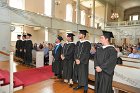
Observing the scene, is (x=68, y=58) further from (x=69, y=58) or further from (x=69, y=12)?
(x=69, y=12)

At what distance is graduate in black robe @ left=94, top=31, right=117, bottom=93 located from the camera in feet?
11.5

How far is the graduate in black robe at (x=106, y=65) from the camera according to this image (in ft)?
11.5

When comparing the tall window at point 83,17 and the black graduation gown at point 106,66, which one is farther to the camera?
the tall window at point 83,17

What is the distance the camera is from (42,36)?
15.7 meters

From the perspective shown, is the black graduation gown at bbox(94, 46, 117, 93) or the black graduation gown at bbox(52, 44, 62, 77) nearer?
the black graduation gown at bbox(94, 46, 117, 93)

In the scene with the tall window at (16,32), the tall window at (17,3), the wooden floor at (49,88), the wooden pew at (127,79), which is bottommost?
the wooden floor at (49,88)

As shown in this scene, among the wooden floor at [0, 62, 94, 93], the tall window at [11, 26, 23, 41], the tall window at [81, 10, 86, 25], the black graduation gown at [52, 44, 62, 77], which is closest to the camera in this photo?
the wooden floor at [0, 62, 94, 93]

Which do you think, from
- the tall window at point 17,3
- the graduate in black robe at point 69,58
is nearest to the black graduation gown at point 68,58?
the graduate in black robe at point 69,58

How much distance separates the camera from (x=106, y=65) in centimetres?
349

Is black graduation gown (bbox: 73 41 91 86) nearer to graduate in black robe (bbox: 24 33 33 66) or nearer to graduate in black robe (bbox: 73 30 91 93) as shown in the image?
graduate in black robe (bbox: 73 30 91 93)

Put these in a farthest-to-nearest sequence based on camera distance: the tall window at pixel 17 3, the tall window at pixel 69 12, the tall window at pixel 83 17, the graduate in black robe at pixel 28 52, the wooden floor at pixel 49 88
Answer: the tall window at pixel 83 17 < the tall window at pixel 69 12 < the tall window at pixel 17 3 < the graduate in black robe at pixel 28 52 < the wooden floor at pixel 49 88

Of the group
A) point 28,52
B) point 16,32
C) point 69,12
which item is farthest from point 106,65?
point 69,12

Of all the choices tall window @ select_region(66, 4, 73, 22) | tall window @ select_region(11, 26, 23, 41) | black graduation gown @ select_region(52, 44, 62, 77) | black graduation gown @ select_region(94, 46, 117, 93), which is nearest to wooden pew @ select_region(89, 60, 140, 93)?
black graduation gown @ select_region(94, 46, 117, 93)

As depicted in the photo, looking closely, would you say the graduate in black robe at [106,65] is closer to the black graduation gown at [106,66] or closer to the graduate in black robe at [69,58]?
the black graduation gown at [106,66]
